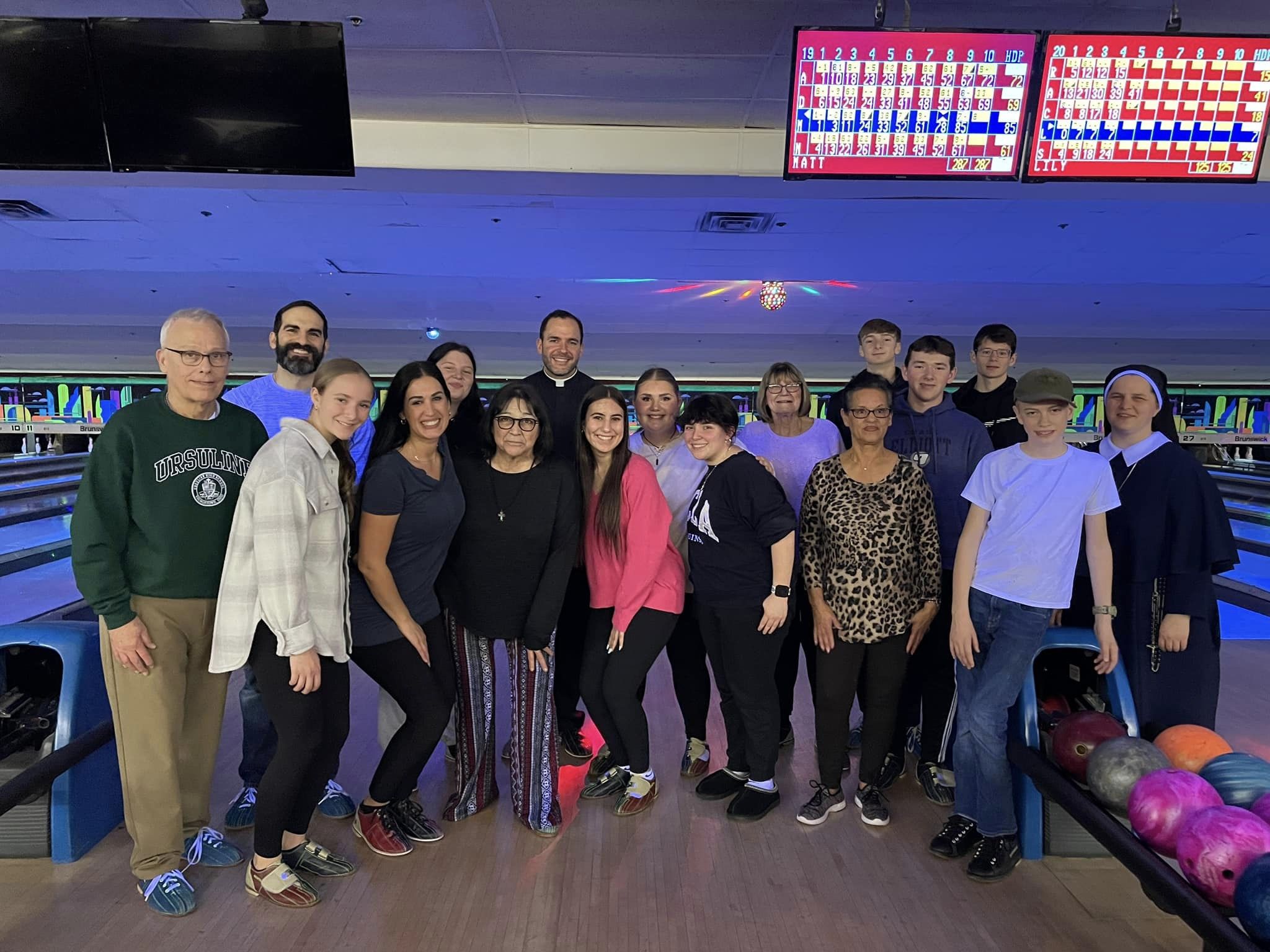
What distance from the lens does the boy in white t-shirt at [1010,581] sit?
171 cm

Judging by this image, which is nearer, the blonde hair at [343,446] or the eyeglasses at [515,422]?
the blonde hair at [343,446]

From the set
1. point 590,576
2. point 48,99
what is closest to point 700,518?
point 590,576

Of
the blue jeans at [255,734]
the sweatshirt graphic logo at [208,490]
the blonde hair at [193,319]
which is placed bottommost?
the blue jeans at [255,734]

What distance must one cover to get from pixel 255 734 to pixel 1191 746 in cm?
223

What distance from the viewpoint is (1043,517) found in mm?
1714

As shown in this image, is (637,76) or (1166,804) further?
(637,76)

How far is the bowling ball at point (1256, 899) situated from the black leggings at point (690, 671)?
1.23m

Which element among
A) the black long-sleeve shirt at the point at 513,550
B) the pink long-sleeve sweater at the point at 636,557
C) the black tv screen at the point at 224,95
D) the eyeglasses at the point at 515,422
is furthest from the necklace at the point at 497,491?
the black tv screen at the point at 224,95

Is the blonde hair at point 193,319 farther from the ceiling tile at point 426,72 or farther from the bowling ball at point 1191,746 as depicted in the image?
the bowling ball at point 1191,746

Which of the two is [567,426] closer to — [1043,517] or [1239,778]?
[1043,517]

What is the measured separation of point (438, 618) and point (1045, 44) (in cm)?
216

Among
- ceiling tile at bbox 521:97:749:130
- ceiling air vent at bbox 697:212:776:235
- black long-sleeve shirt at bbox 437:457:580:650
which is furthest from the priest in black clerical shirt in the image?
ceiling air vent at bbox 697:212:776:235

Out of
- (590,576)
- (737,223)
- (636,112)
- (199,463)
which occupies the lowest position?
(590,576)

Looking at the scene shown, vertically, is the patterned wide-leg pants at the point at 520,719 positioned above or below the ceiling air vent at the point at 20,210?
below
